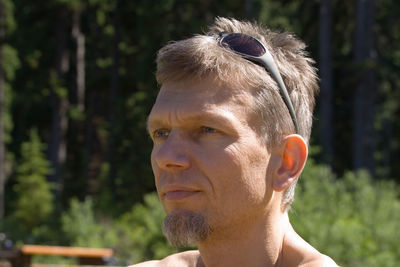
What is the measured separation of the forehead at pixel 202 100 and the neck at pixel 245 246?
0.32 meters

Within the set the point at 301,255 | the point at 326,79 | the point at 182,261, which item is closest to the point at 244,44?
the point at 301,255

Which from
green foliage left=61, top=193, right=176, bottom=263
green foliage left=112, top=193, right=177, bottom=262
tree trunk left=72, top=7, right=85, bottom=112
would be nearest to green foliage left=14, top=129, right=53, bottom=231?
tree trunk left=72, top=7, right=85, bottom=112

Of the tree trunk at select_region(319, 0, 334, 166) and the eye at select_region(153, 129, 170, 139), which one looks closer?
the eye at select_region(153, 129, 170, 139)

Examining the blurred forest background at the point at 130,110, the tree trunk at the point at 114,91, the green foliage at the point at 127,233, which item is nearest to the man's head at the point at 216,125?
the green foliage at the point at 127,233

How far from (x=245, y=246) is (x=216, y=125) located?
35 centimetres

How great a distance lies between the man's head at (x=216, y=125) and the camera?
1.94 meters

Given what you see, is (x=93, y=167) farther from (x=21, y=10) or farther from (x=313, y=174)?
(x=313, y=174)

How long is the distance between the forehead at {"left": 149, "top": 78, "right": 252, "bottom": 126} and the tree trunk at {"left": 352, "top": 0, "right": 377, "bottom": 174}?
787 inches

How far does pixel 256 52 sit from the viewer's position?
2078mm

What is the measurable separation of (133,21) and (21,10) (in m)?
4.26

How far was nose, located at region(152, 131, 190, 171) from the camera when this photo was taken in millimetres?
1933

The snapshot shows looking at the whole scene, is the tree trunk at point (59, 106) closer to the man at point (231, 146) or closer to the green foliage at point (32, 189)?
the green foliage at point (32, 189)

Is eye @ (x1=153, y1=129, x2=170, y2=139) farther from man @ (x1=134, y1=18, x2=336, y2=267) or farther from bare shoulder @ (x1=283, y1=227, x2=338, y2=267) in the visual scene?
bare shoulder @ (x1=283, y1=227, x2=338, y2=267)

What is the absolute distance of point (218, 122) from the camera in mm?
1952
